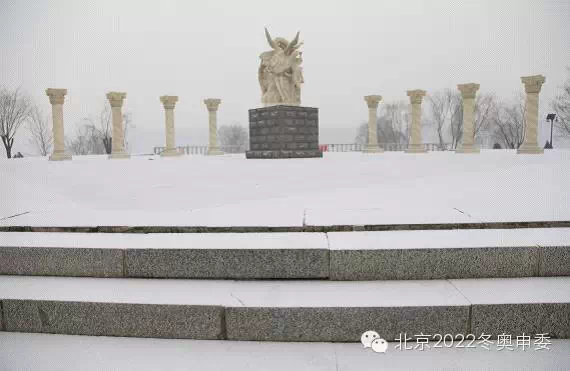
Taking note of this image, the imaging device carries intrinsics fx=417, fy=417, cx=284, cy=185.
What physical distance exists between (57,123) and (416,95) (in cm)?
2450

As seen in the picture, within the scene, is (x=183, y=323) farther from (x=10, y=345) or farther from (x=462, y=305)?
(x=462, y=305)

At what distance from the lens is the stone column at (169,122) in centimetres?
3244

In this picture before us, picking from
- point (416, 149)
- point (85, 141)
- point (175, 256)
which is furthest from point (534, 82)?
point (85, 141)

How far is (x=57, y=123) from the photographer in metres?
26.1

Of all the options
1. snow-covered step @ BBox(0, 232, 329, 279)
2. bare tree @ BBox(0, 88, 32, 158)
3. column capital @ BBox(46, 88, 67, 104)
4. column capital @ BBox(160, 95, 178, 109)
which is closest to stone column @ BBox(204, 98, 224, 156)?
column capital @ BBox(160, 95, 178, 109)

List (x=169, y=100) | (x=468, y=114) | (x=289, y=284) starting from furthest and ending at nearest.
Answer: (x=169, y=100), (x=468, y=114), (x=289, y=284)

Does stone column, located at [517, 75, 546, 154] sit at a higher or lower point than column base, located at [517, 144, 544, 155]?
higher

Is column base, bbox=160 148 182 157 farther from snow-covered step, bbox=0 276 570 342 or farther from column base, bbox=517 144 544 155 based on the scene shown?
snow-covered step, bbox=0 276 570 342

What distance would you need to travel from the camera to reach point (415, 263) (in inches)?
140

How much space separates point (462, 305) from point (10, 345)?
11.2ft

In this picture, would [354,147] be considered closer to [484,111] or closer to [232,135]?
[484,111]

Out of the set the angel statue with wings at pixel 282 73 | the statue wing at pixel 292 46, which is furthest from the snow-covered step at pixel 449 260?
the statue wing at pixel 292 46

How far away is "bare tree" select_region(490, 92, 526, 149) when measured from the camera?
148 ft

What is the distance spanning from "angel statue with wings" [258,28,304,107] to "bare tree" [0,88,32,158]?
18.9 meters
